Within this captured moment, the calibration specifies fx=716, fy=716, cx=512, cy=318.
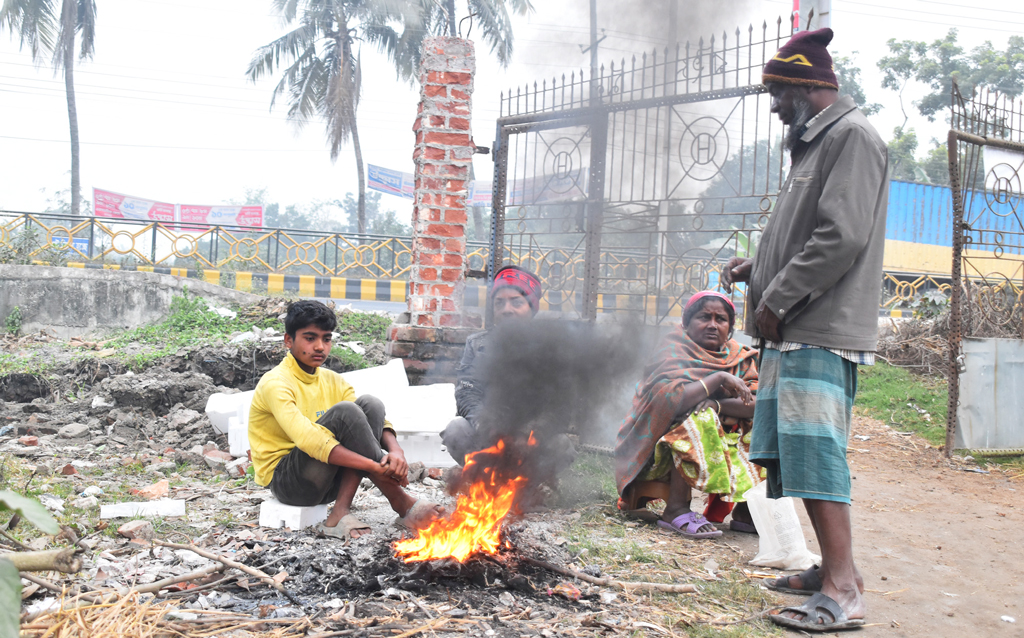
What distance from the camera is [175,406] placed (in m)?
6.24

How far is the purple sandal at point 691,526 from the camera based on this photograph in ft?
12.7

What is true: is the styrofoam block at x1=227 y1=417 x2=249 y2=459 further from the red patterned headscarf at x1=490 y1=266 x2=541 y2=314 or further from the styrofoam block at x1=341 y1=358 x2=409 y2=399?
the red patterned headscarf at x1=490 y1=266 x2=541 y2=314

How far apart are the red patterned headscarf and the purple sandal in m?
1.63

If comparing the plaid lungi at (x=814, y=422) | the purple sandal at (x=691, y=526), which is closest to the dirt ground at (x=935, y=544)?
the plaid lungi at (x=814, y=422)

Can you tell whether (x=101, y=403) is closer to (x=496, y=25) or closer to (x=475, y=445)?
(x=475, y=445)

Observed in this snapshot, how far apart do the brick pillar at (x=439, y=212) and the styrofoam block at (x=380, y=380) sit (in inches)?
11.7

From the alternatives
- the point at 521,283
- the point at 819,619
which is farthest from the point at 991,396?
the point at 819,619

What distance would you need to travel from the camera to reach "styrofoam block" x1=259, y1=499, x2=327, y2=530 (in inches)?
143

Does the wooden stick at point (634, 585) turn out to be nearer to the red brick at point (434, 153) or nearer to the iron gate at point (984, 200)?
the red brick at point (434, 153)

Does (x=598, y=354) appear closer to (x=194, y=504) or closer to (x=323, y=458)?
(x=323, y=458)

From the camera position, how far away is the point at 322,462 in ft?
11.7

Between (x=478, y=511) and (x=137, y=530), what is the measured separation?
5.31 feet

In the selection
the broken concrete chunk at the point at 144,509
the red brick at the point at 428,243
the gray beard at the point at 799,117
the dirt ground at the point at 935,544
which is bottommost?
the dirt ground at the point at 935,544

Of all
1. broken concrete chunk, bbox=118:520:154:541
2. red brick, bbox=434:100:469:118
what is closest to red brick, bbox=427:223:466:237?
red brick, bbox=434:100:469:118
